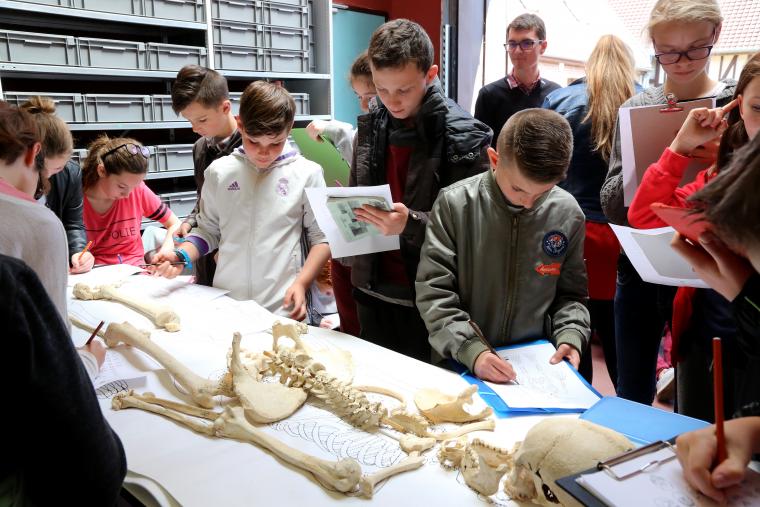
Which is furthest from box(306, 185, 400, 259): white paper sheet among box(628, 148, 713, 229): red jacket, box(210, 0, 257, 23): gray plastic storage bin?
box(210, 0, 257, 23): gray plastic storage bin

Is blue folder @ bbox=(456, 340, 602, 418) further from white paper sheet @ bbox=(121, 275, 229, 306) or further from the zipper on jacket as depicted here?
white paper sheet @ bbox=(121, 275, 229, 306)

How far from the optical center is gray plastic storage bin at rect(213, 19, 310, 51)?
340 cm

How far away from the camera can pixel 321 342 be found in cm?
158

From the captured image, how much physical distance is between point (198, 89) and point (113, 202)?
2.68ft

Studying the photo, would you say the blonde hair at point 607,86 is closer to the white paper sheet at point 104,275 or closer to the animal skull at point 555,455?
the animal skull at point 555,455

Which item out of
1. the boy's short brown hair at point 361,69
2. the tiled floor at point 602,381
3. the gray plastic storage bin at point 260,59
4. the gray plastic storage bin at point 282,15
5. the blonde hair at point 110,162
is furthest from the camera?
the gray plastic storage bin at point 282,15

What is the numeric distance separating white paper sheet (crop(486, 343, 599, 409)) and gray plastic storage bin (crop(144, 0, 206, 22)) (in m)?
2.69

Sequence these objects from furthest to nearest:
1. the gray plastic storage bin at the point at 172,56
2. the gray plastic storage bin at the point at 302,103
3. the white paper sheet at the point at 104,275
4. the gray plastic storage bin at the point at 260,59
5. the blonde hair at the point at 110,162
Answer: the gray plastic storage bin at the point at 302,103, the gray plastic storage bin at the point at 260,59, the gray plastic storage bin at the point at 172,56, the blonde hair at the point at 110,162, the white paper sheet at the point at 104,275

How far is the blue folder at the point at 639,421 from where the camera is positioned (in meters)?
1.02

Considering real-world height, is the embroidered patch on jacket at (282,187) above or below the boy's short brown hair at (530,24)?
below

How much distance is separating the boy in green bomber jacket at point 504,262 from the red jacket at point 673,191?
0.17 m

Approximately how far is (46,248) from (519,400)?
0.99 metres

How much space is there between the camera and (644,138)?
1604mm

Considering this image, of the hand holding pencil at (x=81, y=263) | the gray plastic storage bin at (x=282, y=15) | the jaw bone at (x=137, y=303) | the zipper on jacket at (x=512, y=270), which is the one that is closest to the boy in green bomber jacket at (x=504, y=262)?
the zipper on jacket at (x=512, y=270)
